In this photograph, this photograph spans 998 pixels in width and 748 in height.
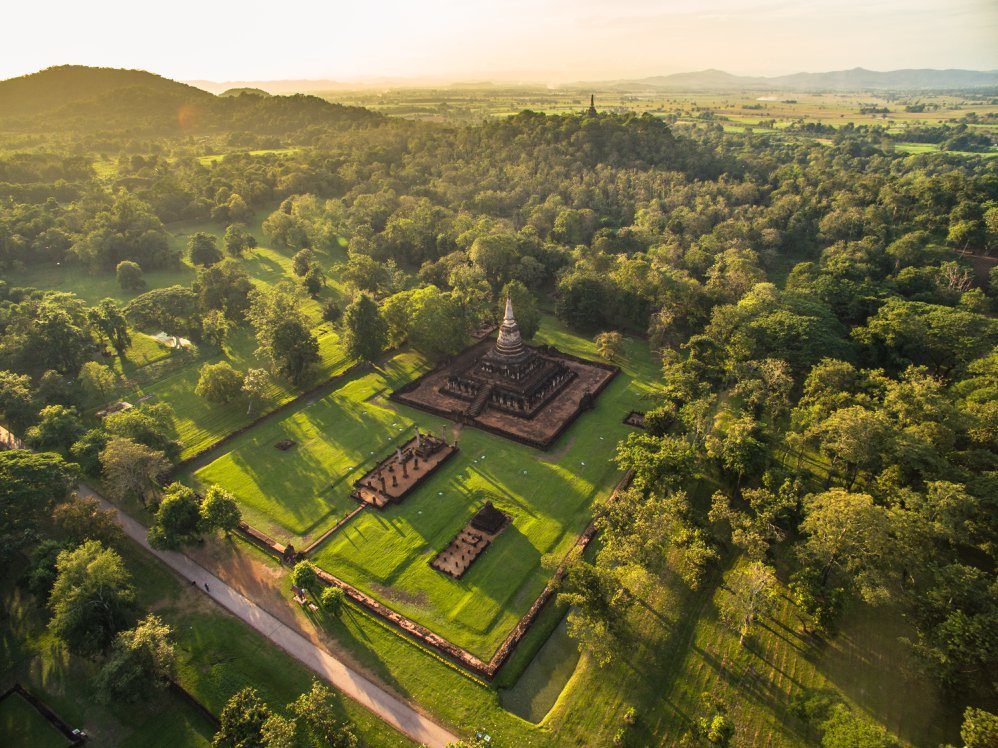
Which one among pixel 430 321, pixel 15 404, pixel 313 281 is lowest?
pixel 15 404

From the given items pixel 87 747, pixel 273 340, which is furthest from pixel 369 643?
pixel 273 340

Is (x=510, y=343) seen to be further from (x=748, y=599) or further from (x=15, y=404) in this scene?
(x=15, y=404)

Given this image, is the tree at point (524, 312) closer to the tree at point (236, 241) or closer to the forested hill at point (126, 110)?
the tree at point (236, 241)

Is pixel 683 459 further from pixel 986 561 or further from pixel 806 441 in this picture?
pixel 986 561

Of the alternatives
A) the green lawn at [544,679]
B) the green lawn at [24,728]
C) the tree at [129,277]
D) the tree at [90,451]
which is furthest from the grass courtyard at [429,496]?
the tree at [129,277]

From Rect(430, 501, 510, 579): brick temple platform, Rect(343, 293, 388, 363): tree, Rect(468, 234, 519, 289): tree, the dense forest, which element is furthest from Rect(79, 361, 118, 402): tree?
Rect(468, 234, 519, 289): tree

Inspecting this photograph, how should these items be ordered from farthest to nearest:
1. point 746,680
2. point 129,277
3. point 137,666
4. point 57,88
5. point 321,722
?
point 57,88 < point 129,277 < point 746,680 < point 137,666 < point 321,722

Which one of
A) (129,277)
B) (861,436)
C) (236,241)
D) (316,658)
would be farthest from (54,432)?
(861,436)
